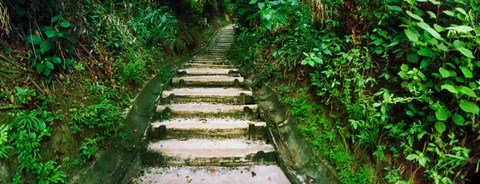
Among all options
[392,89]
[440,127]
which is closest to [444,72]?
[440,127]

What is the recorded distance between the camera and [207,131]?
129 inches

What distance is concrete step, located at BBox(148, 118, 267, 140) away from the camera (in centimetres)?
329

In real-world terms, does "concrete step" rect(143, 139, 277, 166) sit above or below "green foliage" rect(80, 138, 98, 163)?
below

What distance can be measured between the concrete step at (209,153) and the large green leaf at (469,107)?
1784 mm

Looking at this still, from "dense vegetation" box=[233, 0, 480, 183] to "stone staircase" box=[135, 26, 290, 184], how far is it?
62cm

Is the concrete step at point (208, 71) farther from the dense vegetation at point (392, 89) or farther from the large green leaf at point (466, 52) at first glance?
the large green leaf at point (466, 52)

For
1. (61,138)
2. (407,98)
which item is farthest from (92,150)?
(407,98)

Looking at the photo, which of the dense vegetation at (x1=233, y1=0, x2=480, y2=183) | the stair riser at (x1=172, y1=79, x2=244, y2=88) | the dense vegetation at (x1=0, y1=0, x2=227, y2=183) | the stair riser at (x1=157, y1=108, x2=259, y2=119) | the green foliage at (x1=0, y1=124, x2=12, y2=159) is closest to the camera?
the green foliage at (x1=0, y1=124, x2=12, y2=159)

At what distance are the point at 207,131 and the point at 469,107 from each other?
8.45ft

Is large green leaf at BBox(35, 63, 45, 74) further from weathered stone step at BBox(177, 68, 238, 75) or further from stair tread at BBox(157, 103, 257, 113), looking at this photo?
weathered stone step at BBox(177, 68, 238, 75)

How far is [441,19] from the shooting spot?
7.36 feet

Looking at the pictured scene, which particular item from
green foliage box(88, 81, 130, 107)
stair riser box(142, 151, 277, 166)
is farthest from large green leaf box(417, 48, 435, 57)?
green foliage box(88, 81, 130, 107)

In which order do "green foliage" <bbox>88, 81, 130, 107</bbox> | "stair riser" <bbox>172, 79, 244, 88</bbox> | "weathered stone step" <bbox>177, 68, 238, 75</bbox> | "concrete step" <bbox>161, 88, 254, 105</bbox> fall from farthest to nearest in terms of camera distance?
"weathered stone step" <bbox>177, 68, 238, 75</bbox> < "stair riser" <bbox>172, 79, 244, 88</bbox> < "concrete step" <bbox>161, 88, 254, 105</bbox> < "green foliage" <bbox>88, 81, 130, 107</bbox>

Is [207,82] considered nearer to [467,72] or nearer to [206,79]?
[206,79]
